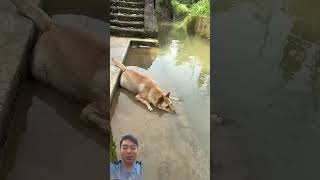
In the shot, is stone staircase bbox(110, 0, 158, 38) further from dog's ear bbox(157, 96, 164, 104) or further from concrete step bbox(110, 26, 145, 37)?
dog's ear bbox(157, 96, 164, 104)

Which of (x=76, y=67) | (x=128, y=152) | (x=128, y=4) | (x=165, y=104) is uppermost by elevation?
(x=128, y=4)

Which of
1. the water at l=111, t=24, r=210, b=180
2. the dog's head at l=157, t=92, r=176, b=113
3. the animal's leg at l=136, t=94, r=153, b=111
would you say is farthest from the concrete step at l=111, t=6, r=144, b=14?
the dog's head at l=157, t=92, r=176, b=113

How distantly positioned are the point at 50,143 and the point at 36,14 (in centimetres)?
106

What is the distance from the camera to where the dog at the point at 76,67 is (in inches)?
96.9

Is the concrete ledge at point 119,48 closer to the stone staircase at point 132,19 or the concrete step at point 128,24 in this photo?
the stone staircase at point 132,19

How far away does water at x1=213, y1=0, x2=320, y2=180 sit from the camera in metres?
4.06

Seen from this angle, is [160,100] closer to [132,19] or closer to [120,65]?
[120,65]

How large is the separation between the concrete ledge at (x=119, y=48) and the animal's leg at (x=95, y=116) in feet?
9.52

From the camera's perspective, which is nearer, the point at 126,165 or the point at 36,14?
the point at 126,165

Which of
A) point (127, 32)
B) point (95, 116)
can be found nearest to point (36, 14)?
point (95, 116)

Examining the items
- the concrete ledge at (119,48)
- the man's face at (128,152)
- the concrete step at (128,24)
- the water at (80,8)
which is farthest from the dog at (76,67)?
the concrete step at (128,24)

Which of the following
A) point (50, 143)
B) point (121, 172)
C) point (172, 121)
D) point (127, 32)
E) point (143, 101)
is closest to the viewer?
point (50, 143)

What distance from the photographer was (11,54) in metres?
2.42

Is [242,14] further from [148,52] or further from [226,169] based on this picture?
[226,169]
